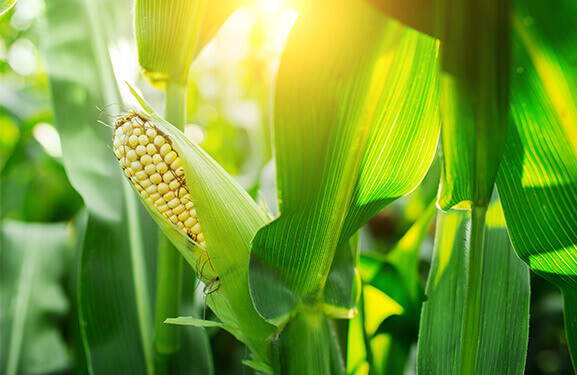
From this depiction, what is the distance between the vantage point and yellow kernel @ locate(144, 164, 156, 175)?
50cm

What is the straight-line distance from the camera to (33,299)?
3.13 feet

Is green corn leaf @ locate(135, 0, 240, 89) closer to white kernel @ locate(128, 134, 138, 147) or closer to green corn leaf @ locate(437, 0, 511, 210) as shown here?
white kernel @ locate(128, 134, 138, 147)

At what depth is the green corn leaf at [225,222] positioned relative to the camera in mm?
476

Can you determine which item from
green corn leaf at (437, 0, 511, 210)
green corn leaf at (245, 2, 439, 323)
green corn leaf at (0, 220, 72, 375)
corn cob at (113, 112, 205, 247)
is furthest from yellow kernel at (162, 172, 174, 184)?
green corn leaf at (0, 220, 72, 375)

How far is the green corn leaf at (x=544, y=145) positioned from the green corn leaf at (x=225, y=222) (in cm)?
28

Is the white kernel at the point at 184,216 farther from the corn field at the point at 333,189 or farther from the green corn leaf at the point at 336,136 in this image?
the green corn leaf at the point at 336,136

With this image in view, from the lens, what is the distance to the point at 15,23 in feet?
6.39

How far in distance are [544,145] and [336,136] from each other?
200 millimetres

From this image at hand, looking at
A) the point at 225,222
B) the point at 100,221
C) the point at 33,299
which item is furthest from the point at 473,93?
the point at 33,299

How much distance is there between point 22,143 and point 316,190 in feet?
3.53

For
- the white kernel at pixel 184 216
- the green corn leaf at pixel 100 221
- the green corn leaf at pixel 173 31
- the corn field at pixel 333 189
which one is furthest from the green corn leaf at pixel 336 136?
the green corn leaf at pixel 100 221

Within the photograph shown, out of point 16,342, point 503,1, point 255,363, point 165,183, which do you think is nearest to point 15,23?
point 16,342

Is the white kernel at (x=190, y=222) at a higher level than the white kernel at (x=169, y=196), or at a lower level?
lower

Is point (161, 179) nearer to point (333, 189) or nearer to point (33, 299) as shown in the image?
point (333, 189)
